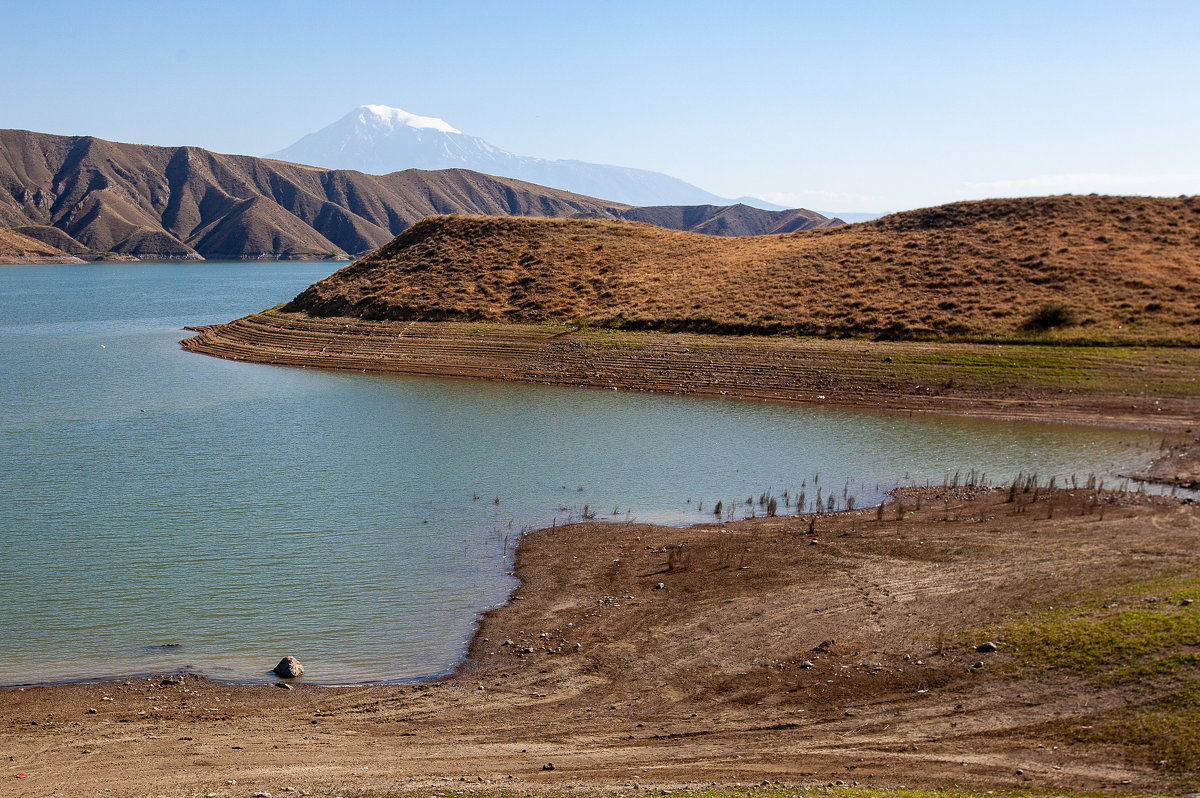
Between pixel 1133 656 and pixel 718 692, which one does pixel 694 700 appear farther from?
pixel 1133 656

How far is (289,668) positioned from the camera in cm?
1507

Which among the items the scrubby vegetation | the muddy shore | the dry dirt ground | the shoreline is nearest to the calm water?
the muddy shore

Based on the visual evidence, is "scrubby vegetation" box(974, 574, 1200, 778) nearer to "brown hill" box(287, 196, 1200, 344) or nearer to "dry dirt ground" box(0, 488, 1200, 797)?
"dry dirt ground" box(0, 488, 1200, 797)

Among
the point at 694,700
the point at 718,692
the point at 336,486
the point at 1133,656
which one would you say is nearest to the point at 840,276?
the point at 336,486

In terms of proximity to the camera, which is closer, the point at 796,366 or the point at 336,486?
the point at 336,486

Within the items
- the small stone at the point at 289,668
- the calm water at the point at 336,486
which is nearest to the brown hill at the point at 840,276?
the calm water at the point at 336,486

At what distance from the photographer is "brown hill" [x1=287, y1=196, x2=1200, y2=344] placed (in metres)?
50.9

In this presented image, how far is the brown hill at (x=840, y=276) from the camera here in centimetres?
5088

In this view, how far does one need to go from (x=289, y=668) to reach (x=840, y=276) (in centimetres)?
5256

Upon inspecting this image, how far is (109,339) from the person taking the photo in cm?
7100

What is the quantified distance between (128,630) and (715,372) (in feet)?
119

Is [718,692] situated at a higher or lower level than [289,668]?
higher

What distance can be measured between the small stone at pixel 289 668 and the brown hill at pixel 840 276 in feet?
140

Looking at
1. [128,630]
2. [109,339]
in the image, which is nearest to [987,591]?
[128,630]
